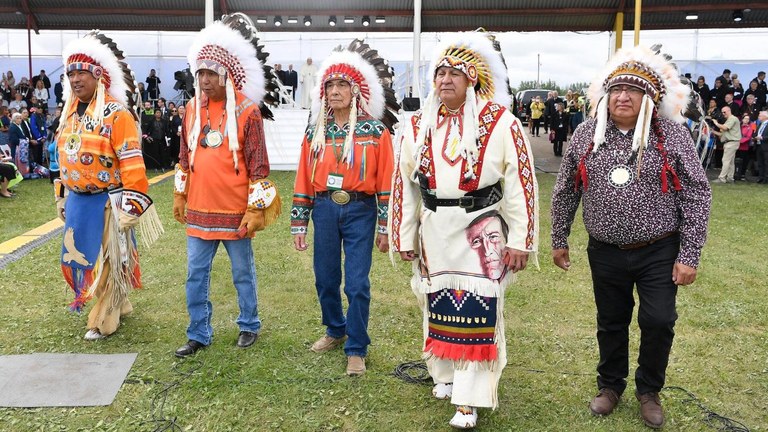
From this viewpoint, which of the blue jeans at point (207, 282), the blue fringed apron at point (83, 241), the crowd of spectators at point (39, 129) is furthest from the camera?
the crowd of spectators at point (39, 129)

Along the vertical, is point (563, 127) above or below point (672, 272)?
above

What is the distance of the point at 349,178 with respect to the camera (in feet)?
12.7

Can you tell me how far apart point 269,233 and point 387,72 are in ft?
13.7

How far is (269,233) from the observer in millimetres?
A: 7996

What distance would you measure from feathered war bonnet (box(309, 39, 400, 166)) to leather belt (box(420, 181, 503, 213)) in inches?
31.4

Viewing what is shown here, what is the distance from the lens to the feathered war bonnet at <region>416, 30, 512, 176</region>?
10.7 ft

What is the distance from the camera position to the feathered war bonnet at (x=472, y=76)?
→ 3250 mm

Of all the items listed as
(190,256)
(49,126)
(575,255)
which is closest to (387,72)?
(190,256)

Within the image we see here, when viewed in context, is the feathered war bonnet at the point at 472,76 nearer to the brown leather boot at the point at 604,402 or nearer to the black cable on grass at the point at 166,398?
the brown leather boot at the point at 604,402

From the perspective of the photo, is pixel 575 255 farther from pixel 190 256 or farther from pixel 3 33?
pixel 3 33

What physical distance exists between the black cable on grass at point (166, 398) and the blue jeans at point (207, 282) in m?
0.25

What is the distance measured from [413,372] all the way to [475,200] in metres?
Result: 1.32

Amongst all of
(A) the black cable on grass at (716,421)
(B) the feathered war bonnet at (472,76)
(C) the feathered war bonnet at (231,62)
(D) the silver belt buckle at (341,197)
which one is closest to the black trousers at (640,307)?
(A) the black cable on grass at (716,421)

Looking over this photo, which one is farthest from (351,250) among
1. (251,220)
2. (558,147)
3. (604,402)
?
(558,147)
